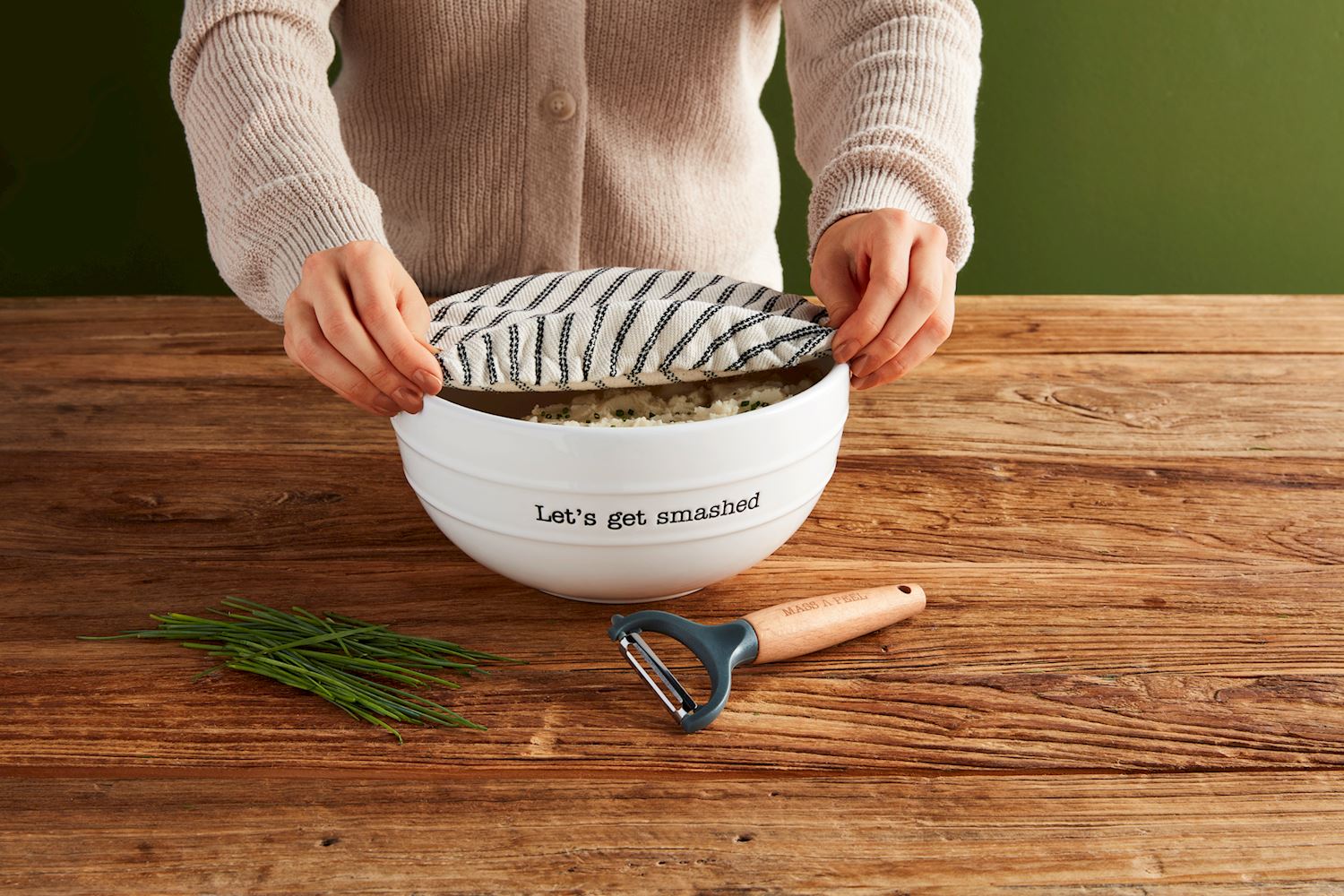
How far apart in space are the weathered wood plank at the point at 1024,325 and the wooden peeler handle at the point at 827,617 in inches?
21.9

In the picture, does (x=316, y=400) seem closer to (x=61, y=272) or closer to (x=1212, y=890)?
(x=1212, y=890)

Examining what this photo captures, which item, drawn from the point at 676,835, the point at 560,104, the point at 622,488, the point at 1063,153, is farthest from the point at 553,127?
the point at 1063,153

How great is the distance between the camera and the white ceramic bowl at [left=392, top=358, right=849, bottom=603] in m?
0.69

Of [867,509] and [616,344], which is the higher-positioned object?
[616,344]

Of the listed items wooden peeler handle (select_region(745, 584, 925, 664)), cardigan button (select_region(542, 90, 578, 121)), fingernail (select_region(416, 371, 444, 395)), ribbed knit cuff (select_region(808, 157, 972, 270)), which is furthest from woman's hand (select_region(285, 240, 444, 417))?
cardigan button (select_region(542, 90, 578, 121))

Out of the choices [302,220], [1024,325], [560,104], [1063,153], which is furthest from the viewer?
[1063,153]

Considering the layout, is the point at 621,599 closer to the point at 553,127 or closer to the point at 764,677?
the point at 764,677

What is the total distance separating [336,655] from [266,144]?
43 centimetres

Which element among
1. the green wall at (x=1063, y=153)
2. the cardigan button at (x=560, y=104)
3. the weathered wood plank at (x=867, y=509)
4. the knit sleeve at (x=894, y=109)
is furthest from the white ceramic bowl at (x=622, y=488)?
the green wall at (x=1063, y=153)

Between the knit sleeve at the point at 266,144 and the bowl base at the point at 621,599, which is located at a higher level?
the knit sleeve at the point at 266,144

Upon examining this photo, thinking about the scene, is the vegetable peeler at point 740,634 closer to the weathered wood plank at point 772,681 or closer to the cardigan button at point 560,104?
the weathered wood plank at point 772,681

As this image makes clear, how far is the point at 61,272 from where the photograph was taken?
2117 mm

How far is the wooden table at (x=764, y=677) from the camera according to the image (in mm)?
611

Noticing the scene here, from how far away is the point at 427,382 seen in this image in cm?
71
